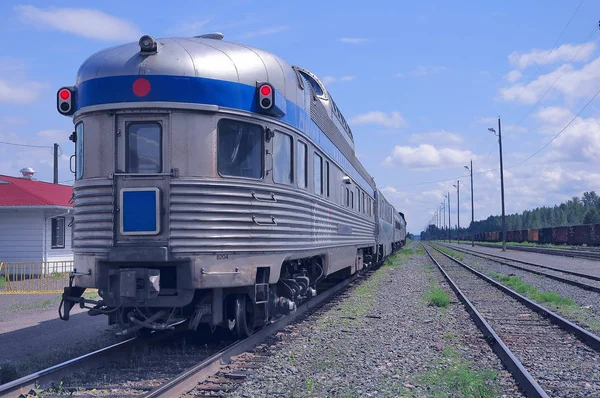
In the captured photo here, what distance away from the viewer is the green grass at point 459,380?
5.64m

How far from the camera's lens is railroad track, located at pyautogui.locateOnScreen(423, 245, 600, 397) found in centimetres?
611

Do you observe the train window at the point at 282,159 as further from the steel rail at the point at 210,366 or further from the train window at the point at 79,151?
the train window at the point at 79,151

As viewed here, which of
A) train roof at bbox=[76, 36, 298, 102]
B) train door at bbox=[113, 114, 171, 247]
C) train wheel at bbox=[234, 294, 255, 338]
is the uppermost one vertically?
train roof at bbox=[76, 36, 298, 102]

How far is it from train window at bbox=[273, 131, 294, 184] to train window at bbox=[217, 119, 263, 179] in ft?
0.95

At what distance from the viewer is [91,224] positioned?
6.82 metres

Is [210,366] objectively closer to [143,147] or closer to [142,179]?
[142,179]

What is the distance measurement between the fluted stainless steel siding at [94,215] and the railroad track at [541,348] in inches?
181

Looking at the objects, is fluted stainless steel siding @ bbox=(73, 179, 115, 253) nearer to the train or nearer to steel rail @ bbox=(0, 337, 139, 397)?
steel rail @ bbox=(0, 337, 139, 397)

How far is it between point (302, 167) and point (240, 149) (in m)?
1.54

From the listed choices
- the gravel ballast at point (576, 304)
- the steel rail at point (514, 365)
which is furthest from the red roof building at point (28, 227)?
the steel rail at point (514, 365)

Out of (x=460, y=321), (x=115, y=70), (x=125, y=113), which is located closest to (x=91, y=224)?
(x=125, y=113)

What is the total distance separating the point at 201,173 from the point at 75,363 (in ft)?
7.65

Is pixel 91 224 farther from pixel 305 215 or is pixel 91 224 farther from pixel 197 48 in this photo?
pixel 305 215

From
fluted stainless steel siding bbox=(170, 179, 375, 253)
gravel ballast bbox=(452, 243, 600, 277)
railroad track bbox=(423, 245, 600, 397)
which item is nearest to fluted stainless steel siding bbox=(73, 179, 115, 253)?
fluted stainless steel siding bbox=(170, 179, 375, 253)
